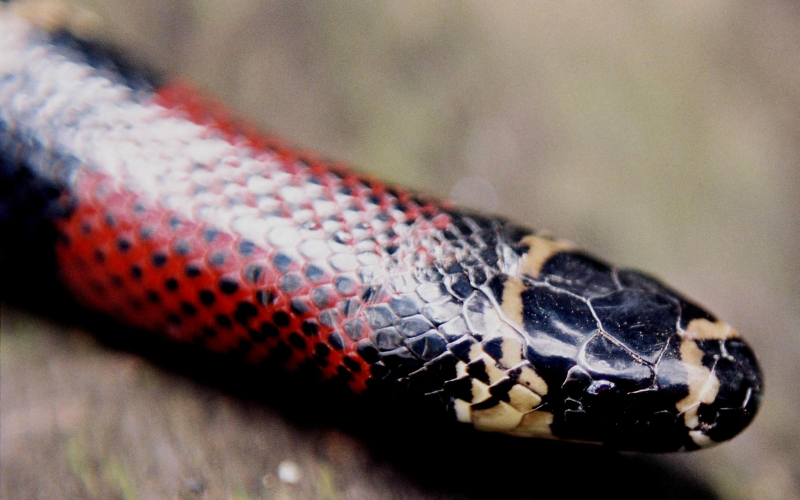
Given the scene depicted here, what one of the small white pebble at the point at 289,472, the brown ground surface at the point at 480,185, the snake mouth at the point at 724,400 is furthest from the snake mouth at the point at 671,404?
the small white pebble at the point at 289,472

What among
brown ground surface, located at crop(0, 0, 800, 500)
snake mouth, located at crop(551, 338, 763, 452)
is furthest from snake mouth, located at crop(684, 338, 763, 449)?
brown ground surface, located at crop(0, 0, 800, 500)

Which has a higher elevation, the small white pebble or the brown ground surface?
the brown ground surface

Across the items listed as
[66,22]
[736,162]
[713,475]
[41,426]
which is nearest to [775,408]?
[713,475]

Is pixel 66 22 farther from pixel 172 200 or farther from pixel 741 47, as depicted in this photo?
pixel 741 47

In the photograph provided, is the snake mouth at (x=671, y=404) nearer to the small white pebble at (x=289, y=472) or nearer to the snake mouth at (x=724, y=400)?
the snake mouth at (x=724, y=400)

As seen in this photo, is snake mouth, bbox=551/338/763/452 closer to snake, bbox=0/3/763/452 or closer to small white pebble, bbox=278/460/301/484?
snake, bbox=0/3/763/452

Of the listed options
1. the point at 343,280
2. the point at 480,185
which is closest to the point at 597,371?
the point at 343,280

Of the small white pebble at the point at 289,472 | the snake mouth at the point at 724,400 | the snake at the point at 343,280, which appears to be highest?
the snake mouth at the point at 724,400

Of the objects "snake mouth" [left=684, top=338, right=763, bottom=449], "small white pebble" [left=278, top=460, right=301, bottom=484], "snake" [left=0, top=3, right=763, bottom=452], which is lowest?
"small white pebble" [left=278, top=460, right=301, bottom=484]
